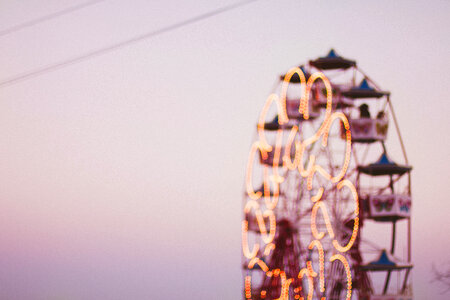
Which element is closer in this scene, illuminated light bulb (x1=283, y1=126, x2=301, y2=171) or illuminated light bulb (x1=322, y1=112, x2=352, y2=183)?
illuminated light bulb (x1=322, y1=112, x2=352, y2=183)

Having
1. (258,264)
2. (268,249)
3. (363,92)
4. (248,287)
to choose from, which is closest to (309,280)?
(268,249)

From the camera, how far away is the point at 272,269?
3450cm

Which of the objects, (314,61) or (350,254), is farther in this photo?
(314,61)

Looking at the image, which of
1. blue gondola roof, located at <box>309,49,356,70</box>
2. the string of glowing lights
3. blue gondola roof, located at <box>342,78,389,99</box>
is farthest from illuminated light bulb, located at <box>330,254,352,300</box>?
blue gondola roof, located at <box>309,49,356,70</box>

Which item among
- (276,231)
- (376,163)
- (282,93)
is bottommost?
(276,231)

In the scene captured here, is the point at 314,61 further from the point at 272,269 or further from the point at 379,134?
the point at 272,269

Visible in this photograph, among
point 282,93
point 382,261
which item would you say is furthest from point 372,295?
point 282,93

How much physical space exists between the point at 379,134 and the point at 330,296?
716 centimetres

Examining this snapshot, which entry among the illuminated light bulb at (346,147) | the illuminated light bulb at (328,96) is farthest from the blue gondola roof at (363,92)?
the illuminated light bulb at (346,147)

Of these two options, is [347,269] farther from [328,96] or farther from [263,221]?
[328,96]

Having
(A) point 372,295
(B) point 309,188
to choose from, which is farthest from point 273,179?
(A) point 372,295

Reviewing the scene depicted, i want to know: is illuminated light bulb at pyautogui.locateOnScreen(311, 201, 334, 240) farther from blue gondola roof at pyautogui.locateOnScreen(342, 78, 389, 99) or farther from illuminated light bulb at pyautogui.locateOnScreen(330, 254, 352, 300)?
blue gondola roof at pyautogui.locateOnScreen(342, 78, 389, 99)

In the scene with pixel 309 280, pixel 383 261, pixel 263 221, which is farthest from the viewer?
pixel 263 221

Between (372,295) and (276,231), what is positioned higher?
(276,231)
